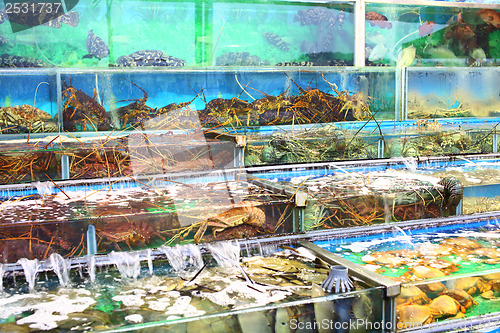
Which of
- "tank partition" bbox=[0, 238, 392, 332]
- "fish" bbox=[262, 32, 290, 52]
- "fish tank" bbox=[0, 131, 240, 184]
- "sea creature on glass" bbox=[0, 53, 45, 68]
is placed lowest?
"tank partition" bbox=[0, 238, 392, 332]

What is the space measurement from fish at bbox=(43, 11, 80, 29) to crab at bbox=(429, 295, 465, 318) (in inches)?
167

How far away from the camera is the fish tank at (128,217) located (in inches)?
72.0

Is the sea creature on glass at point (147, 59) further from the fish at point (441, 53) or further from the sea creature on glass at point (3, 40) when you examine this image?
the fish at point (441, 53)

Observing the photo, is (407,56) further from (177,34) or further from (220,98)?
(177,34)

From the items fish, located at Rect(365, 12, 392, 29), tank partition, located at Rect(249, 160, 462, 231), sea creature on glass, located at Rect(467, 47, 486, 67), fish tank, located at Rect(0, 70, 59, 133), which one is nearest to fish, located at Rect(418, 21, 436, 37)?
fish, located at Rect(365, 12, 392, 29)

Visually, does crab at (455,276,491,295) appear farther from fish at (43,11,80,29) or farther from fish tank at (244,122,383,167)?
fish at (43,11,80,29)

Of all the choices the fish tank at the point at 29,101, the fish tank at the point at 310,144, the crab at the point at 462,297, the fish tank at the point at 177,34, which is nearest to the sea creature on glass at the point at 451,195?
the crab at the point at 462,297

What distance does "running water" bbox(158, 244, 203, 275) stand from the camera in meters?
1.68

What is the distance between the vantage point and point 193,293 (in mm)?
1479

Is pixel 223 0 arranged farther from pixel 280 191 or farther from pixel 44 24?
pixel 280 191

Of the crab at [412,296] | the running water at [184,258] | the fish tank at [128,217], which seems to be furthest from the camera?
the fish tank at [128,217]

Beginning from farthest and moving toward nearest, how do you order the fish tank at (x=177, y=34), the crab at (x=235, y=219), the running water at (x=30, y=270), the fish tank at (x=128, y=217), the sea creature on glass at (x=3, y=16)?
the fish tank at (x=177, y=34) < the sea creature on glass at (x=3, y=16) < the crab at (x=235, y=219) < the fish tank at (x=128, y=217) < the running water at (x=30, y=270)

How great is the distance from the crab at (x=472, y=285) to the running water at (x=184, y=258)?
81 centimetres

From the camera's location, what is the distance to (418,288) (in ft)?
4.55
